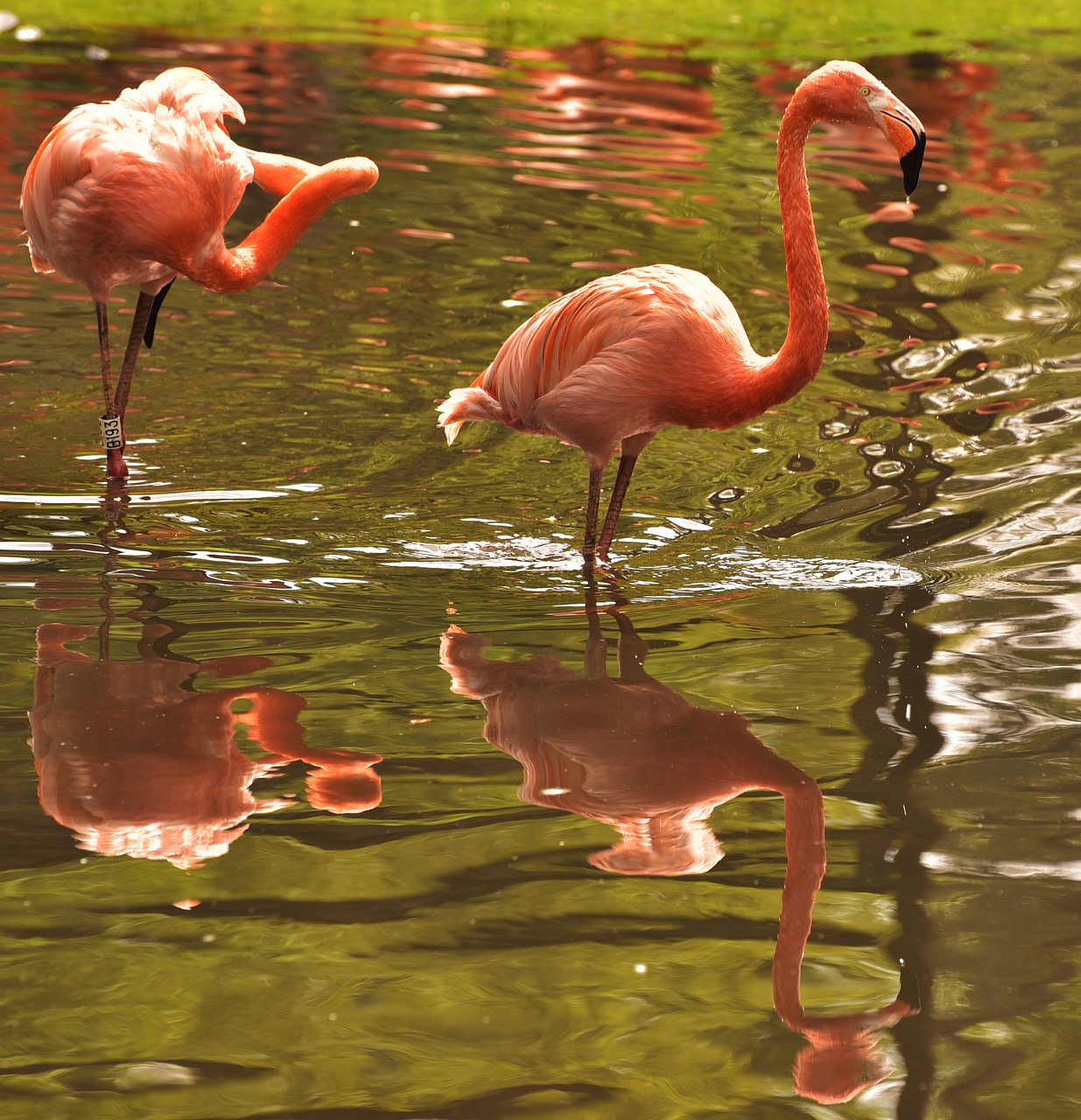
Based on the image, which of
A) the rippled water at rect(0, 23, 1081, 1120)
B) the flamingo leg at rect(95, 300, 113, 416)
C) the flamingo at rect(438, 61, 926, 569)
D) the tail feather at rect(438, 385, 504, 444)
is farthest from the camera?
the flamingo leg at rect(95, 300, 113, 416)

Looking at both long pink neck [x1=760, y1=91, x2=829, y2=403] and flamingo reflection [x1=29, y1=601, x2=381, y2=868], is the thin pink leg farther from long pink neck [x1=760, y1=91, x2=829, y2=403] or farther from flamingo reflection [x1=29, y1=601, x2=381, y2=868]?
long pink neck [x1=760, y1=91, x2=829, y2=403]

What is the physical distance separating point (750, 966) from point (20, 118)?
356 inches

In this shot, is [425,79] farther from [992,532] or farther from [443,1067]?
[443,1067]

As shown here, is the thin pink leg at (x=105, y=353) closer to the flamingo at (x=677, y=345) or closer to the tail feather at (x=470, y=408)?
the tail feather at (x=470, y=408)

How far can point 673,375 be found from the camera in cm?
466

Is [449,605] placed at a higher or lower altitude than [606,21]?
lower

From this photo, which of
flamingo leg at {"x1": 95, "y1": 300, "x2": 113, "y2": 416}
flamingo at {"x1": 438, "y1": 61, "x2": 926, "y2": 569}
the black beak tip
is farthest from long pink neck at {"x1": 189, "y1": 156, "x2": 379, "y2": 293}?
the black beak tip

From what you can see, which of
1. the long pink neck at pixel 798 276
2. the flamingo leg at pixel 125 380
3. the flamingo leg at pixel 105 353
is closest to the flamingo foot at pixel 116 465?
the flamingo leg at pixel 125 380

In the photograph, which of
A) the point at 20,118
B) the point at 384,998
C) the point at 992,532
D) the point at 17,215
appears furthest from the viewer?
the point at 20,118

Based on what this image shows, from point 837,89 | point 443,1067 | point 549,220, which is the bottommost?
point 443,1067

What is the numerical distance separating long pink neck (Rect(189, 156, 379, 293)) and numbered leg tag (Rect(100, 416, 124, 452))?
57 cm

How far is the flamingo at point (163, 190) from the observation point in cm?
522

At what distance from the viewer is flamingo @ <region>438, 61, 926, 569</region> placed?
4.42 metres

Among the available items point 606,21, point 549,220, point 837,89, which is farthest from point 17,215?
point 606,21
